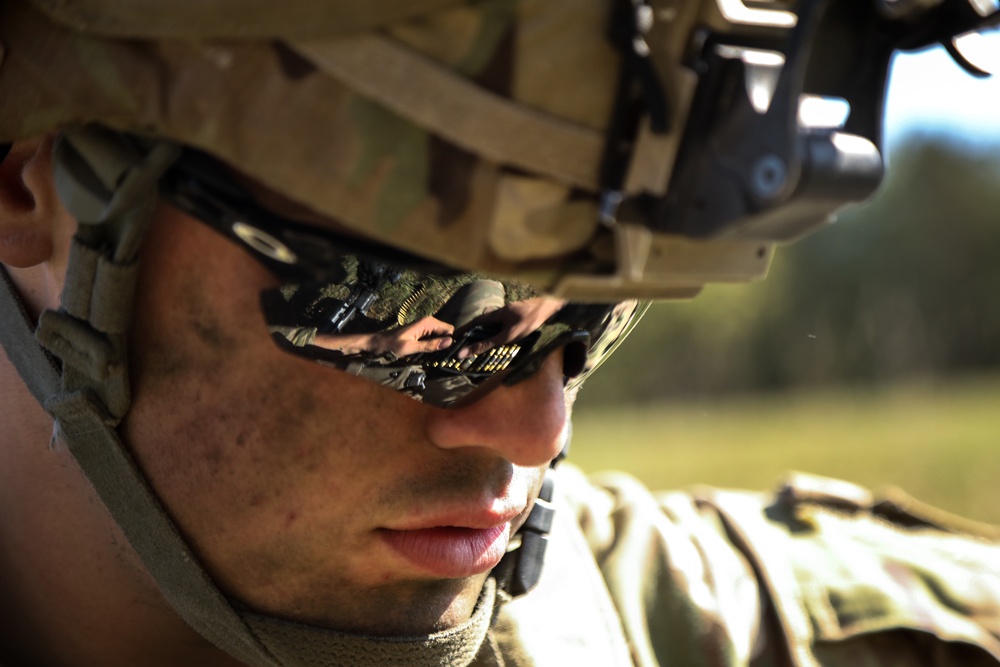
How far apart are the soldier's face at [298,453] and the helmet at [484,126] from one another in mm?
130

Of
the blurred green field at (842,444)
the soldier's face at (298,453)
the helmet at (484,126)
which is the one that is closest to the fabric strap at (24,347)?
the soldier's face at (298,453)

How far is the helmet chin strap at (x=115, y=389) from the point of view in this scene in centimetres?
148

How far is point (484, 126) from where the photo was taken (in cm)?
128

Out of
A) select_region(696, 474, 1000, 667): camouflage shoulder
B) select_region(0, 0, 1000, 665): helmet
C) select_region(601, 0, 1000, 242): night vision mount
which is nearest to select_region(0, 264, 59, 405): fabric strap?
select_region(0, 0, 1000, 665): helmet

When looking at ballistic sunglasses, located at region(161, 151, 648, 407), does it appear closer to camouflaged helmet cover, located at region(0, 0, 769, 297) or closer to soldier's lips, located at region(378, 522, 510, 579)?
camouflaged helmet cover, located at region(0, 0, 769, 297)

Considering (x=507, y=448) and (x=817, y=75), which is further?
(x=507, y=448)

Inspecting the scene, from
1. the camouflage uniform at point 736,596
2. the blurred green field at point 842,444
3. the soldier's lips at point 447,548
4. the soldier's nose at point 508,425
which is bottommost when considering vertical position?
the blurred green field at point 842,444

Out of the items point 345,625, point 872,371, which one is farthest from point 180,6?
point 872,371

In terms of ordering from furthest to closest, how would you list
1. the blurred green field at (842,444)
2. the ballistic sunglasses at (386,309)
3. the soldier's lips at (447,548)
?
Result: the blurred green field at (842,444)
the soldier's lips at (447,548)
the ballistic sunglasses at (386,309)

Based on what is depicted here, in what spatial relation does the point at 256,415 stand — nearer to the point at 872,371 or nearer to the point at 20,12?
the point at 20,12

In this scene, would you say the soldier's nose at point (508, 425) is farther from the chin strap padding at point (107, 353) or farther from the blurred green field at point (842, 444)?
the blurred green field at point (842, 444)

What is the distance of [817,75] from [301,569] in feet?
3.13

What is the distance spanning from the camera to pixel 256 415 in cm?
160

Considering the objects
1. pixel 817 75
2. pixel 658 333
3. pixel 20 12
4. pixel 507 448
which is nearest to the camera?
pixel 817 75
